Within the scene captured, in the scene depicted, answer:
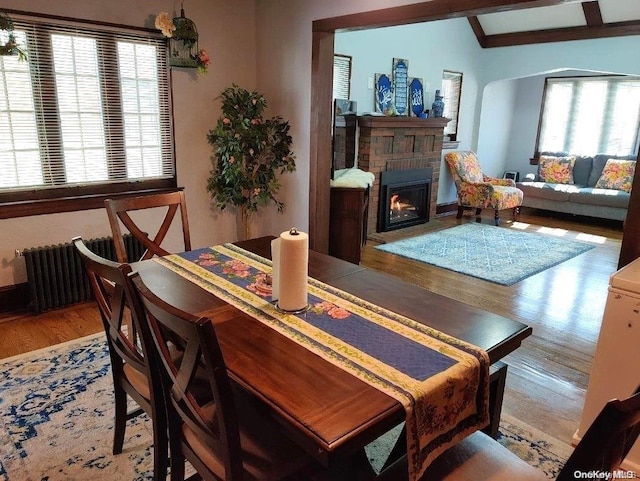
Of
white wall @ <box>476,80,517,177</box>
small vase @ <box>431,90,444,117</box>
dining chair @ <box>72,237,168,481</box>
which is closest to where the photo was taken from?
dining chair @ <box>72,237,168,481</box>

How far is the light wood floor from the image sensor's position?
2.45 meters

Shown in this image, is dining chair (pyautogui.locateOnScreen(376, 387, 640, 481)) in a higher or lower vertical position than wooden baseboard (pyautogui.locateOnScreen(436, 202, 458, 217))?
higher

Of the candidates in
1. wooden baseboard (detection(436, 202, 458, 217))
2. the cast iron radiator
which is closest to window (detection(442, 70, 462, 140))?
wooden baseboard (detection(436, 202, 458, 217))

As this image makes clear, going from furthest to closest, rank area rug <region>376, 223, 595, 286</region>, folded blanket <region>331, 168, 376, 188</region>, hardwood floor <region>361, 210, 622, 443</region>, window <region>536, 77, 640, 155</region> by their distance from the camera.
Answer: window <region>536, 77, 640, 155</region> → area rug <region>376, 223, 595, 286</region> → folded blanket <region>331, 168, 376, 188</region> → hardwood floor <region>361, 210, 622, 443</region>

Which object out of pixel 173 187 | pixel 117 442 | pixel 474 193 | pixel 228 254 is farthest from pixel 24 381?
pixel 474 193

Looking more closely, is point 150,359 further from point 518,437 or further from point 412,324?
point 518,437

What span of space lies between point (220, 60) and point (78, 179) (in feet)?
4.92

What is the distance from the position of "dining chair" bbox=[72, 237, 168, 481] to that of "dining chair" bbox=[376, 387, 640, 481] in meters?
0.75

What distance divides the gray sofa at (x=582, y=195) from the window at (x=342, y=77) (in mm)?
3489

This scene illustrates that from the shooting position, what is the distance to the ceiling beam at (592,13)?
556cm

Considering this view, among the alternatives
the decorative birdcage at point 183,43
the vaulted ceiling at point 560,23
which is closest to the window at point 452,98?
the vaulted ceiling at point 560,23

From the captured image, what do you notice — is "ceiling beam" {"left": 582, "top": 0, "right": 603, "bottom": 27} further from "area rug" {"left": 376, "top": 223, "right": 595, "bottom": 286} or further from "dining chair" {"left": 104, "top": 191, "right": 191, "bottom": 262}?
"dining chair" {"left": 104, "top": 191, "right": 191, "bottom": 262}

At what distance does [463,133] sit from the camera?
7098mm

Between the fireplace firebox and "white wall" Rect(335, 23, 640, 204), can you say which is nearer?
"white wall" Rect(335, 23, 640, 204)
